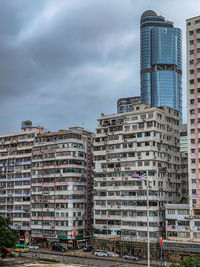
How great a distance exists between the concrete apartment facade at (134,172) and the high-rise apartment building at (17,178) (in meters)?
26.3

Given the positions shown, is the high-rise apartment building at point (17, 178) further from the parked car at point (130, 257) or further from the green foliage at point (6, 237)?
the parked car at point (130, 257)

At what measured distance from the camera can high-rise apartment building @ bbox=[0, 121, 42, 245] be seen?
4724 inches

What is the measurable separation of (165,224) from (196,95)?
110 ft

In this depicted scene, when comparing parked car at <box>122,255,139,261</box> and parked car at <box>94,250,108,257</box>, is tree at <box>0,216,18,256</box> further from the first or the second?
parked car at <box>122,255,139,261</box>

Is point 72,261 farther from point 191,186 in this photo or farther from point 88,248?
point 191,186

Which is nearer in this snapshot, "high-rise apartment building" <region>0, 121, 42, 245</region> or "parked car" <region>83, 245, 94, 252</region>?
"parked car" <region>83, 245, 94, 252</region>

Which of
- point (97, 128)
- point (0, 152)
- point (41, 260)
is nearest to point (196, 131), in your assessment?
point (97, 128)

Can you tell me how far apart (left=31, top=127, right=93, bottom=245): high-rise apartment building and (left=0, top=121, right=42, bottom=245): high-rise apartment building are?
11.2 ft

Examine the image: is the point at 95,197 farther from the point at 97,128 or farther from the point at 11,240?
the point at 11,240

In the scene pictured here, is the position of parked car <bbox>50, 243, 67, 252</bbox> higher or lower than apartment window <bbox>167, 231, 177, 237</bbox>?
lower

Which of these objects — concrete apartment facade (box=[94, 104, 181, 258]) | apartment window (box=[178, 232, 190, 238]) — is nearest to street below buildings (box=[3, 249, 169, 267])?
concrete apartment facade (box=[94, 104, 181, 258])

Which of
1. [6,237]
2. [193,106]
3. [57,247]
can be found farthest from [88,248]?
[193,106]

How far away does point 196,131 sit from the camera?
91.8 m

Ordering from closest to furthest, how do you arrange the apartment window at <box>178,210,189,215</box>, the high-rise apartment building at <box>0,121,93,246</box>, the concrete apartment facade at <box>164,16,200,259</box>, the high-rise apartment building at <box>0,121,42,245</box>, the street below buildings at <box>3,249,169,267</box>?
the street below buildings at <box>3,249,169,267</box> → the concrete apartment facade at <box>164,16,200,259</box> → the apartment window at <box>178,210,189,215</box> → the high-rise apartment building at <box>0,121,93,246</box> → the high-rise apartment building at <box>0,121,42,245</box>
